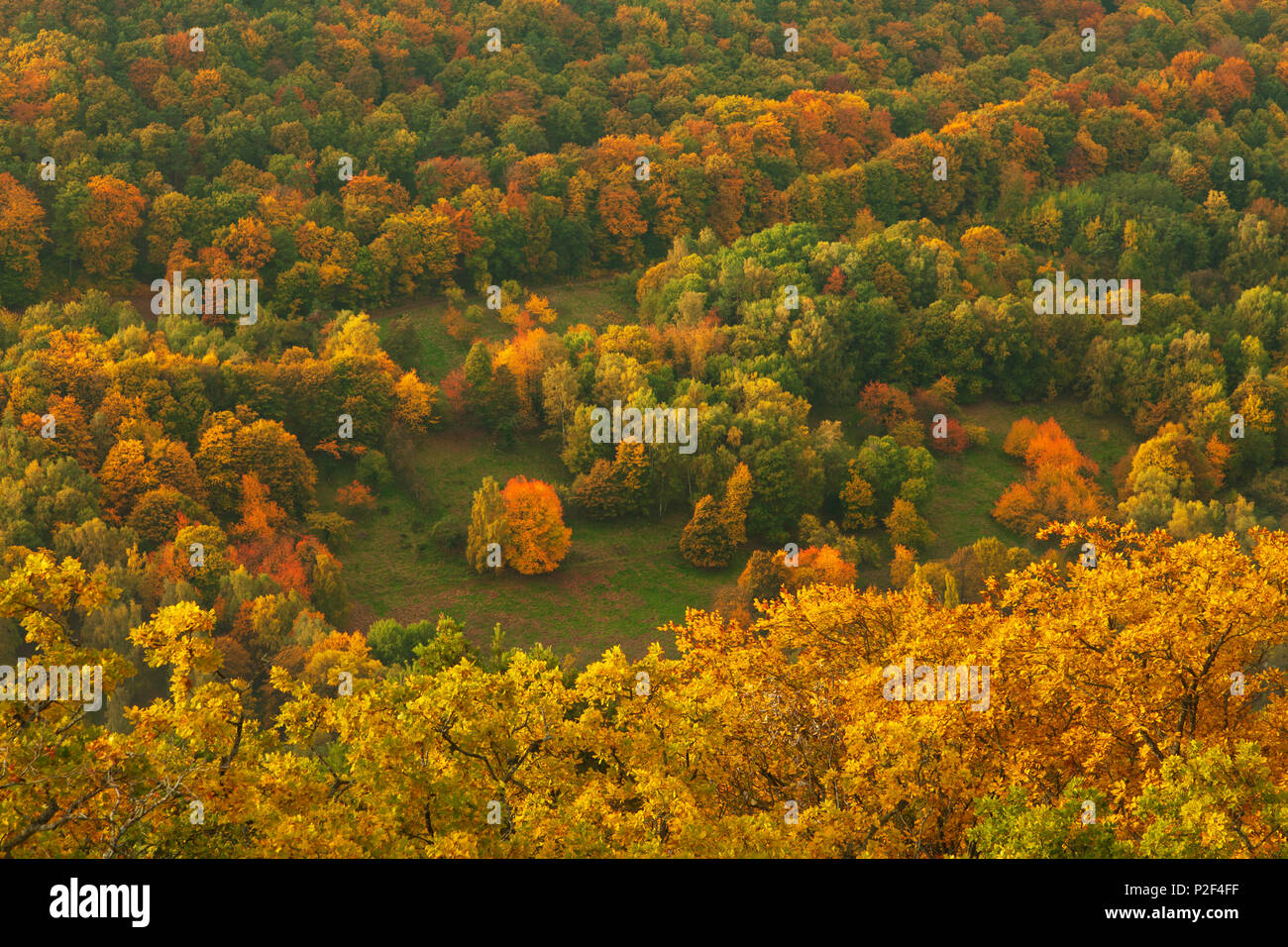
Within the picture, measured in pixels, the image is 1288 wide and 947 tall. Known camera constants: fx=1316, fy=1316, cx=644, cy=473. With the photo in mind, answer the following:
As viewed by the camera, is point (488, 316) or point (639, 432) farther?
point (488, 316)

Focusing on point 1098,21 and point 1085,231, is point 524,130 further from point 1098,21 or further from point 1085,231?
point 1098,21

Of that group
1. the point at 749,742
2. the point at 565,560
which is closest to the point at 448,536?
the point at 565,560

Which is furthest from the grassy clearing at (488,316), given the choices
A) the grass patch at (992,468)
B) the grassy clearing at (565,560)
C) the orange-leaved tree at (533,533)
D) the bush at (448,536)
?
the grass patch at (992,468)

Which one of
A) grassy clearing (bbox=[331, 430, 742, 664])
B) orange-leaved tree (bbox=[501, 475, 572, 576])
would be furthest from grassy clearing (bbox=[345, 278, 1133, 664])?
orange-leaved tree (bbox=[501, 475, 572, 576])

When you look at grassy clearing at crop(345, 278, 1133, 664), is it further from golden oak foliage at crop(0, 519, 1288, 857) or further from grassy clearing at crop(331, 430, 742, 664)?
golden oak foliage at crop(0, 519, 1288, 857)

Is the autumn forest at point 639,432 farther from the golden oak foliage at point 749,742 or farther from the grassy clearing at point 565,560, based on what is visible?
the grassy clearing at point 565,560

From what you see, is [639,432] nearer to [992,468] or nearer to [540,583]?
[540,583]

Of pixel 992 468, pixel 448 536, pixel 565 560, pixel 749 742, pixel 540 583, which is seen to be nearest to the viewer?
pixel 749 742
